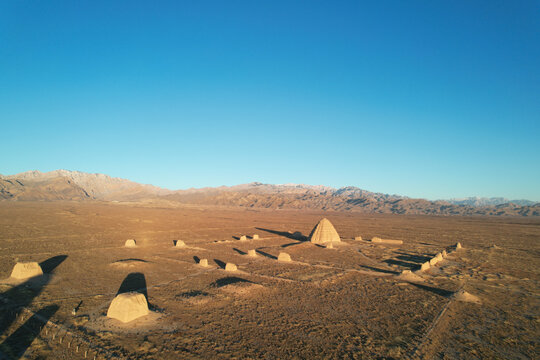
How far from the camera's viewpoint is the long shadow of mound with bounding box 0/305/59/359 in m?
7.25

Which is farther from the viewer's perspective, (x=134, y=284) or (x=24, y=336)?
(x=134, y=284)

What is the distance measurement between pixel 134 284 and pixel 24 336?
551 cm

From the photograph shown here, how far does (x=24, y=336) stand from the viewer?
812 cm

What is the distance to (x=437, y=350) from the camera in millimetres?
8258

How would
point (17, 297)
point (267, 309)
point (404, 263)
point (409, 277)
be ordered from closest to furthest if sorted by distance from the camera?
point (267, 309), point (17, 297), point (409, 277), point (404, 263)

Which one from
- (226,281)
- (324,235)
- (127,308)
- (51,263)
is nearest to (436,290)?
(226,281)

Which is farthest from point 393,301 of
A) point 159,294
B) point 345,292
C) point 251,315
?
point 159,294

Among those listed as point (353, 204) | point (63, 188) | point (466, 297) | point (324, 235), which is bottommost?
point (466, 297)

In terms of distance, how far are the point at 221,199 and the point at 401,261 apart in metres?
133

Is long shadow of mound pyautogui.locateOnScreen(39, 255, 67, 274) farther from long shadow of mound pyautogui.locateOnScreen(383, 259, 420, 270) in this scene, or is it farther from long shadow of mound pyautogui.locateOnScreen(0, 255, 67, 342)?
long shadow of mound pyautogui.locateOnScreen(383, 259, 420, 270)

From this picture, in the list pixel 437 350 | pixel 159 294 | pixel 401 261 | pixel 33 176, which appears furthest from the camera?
pixel 33 176

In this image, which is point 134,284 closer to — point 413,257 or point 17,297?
point 17,297

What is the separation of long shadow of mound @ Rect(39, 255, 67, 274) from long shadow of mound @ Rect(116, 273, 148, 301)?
16.5 feet

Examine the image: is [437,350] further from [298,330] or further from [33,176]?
[33,176]
